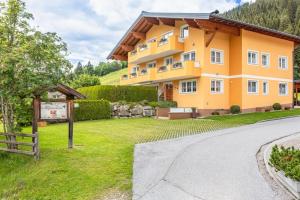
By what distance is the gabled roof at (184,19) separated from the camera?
25672 millimetres

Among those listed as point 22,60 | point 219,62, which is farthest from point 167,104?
point 22,60

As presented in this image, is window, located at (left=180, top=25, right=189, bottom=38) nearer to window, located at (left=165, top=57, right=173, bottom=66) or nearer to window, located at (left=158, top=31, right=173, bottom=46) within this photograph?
window, located at (left=158, top=31, right=173, bottom=46)

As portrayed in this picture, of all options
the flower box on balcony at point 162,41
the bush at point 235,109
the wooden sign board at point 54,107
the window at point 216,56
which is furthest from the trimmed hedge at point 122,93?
the wooden sign board at point 54,107

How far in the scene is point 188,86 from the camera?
29.7 metres

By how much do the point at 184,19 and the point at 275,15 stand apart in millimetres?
62359

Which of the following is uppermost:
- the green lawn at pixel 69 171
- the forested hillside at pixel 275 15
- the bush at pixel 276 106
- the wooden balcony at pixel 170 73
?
the forested hillside at pixel 275 15

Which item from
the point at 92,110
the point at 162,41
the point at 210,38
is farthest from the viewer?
the point at 162,41

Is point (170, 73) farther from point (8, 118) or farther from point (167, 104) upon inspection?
point (8, 118)

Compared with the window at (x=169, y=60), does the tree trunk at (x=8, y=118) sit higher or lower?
lower

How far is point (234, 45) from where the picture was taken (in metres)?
28.7

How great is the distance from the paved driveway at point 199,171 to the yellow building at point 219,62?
14442 millimetres

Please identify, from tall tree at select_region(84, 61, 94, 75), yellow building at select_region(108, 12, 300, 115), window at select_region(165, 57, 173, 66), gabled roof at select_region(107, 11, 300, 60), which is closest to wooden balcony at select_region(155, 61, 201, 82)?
yellow building at select_region(108, 12, 300, 115)

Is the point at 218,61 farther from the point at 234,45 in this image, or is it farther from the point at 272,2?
the point at 272,2

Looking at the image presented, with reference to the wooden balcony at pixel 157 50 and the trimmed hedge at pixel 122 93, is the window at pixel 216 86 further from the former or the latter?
the trimmed hedge at pixel 122 93
